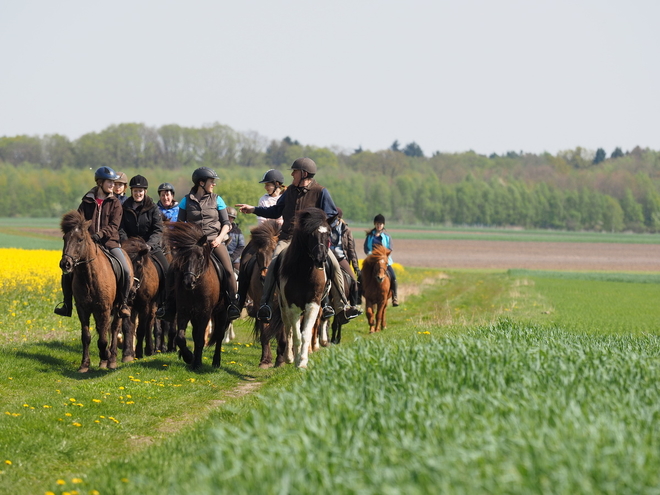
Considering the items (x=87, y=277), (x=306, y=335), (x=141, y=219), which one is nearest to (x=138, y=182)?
(x=141, y=219)

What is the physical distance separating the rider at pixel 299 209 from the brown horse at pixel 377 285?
5.93m

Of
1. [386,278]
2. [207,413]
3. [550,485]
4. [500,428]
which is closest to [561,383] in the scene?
[500,428]

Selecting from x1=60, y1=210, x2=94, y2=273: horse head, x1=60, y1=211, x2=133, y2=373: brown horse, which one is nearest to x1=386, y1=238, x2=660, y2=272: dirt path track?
x1=60, y1=211, x2=133, y2=373: brown horse

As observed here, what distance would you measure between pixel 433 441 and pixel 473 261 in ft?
195

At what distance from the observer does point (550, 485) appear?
3.92 m

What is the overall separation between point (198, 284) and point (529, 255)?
64509 mm

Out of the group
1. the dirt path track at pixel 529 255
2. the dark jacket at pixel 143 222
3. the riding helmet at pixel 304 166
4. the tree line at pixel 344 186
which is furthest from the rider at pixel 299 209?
the tree line at pixel 344 186

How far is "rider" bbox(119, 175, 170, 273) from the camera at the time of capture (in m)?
13.5

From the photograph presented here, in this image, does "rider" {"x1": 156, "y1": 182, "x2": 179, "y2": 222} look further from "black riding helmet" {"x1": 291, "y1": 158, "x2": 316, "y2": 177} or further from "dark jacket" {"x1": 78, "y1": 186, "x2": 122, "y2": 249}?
"black riding helmet" {"x1": 291, "y1": 158, "x2": 316, "y2": 177}

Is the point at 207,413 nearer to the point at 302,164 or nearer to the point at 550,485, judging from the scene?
the point at 302,164

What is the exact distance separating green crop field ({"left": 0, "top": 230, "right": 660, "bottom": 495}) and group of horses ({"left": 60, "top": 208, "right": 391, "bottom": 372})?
0.58 meters

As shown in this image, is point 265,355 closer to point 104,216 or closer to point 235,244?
point 104,216

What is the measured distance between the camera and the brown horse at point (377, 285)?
60.2 feet

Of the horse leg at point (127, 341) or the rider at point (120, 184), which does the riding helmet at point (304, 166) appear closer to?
the rider at point (120, 184)
